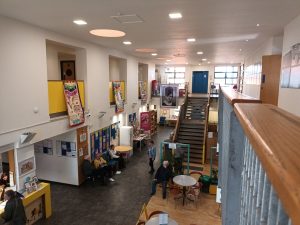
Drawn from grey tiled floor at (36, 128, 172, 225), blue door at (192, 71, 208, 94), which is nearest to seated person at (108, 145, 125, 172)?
grey tiled floor at (36, 128, 172, 225)

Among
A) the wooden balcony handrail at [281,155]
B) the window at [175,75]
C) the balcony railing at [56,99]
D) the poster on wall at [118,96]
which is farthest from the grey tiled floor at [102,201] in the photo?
the window at [175,75]

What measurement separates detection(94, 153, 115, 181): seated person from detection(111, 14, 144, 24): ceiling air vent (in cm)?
639

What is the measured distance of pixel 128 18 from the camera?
5.56m

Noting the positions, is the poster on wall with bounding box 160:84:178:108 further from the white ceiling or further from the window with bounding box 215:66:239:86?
the white ceiling

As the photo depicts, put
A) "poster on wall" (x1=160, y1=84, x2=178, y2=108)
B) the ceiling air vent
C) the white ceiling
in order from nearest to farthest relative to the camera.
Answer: the white ceiling → the ceiling air vent → "poster on wall" (x1=160, y1=84, x2=178, y2=108)

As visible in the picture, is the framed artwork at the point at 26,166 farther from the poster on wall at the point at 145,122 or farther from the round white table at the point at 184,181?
the poster on wall at the point at 145,122

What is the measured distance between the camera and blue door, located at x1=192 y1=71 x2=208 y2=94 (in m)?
23.3

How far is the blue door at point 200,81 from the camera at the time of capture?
23.3m

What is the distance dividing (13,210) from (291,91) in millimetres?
7330

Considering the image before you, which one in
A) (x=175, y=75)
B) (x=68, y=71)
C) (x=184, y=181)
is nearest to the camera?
(x=184, y=181)

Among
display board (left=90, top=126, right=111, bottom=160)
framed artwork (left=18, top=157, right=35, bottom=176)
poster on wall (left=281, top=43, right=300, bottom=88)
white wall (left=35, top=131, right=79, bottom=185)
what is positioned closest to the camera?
poster on wall (left=281, top=43, right=300, bottom=88)

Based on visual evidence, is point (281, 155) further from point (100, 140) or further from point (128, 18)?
point (100, 140)

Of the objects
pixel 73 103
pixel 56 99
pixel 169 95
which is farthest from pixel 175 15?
pixel 169 95

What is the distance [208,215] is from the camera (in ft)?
25.6
